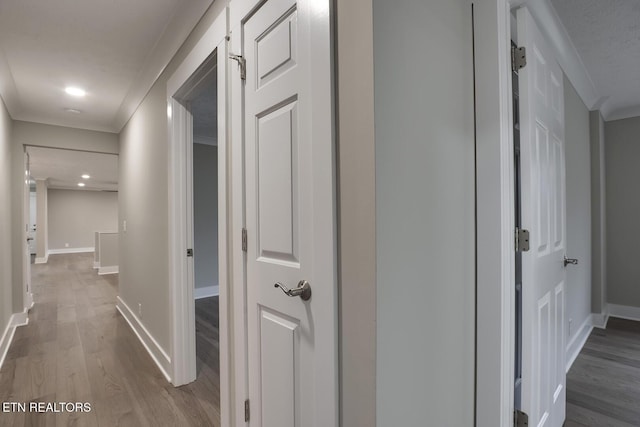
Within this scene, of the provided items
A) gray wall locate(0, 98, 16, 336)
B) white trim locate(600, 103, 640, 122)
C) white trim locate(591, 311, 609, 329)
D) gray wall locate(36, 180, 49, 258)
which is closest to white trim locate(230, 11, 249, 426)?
gray wall locate(0, 98, 16, 336)

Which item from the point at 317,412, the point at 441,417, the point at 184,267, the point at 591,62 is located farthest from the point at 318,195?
the point at 591,62

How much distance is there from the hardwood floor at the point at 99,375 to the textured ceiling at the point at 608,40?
129 inches

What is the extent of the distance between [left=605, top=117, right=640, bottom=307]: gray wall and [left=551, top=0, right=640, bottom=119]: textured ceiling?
0.56 m

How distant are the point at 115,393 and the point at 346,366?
2056 mm

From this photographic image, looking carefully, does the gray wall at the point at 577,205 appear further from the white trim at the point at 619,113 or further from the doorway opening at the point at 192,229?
the doorway opening at the point at 192,229

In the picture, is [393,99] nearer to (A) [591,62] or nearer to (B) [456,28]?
(B) [456,28]

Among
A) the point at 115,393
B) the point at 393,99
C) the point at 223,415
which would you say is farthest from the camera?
the point at 115,393

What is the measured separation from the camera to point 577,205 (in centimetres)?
262

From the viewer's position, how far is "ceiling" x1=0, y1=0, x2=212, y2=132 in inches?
70.7

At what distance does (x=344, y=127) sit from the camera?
0.85 m

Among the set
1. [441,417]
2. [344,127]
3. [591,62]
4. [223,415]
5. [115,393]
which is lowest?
[115,393]

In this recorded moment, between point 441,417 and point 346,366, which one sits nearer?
point 346,366

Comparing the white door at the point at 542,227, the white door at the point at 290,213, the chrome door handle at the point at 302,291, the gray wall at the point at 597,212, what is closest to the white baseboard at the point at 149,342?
the white door at the point at 290,213

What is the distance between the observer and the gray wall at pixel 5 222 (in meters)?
2.75
